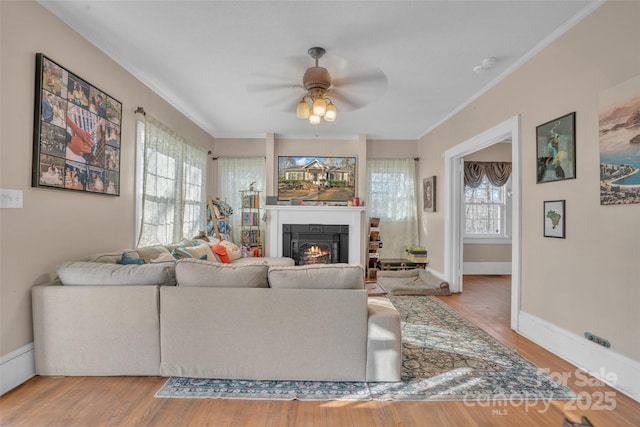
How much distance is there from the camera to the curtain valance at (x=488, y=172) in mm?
6230

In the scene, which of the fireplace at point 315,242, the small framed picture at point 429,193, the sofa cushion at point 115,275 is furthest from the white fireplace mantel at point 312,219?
the sofa cushion at point 115,275

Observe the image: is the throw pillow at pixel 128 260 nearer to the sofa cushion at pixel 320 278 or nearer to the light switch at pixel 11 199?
the light switch at pixel 11 199

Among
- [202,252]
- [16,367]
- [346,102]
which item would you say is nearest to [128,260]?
[16,367]

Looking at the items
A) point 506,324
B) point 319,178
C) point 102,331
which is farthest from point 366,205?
point 102,331

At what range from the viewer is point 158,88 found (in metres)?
3.79

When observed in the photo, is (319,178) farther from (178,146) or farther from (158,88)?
(158,88)

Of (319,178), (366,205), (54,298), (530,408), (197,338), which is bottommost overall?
(530,408)

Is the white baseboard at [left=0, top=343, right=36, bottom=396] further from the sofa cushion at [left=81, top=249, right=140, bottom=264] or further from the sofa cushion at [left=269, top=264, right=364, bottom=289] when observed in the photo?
the sofa cushion at [left=269, top=264, right=364, bottom=289]

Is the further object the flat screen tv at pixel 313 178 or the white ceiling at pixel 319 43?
the flat screen tv at pixel 313 178

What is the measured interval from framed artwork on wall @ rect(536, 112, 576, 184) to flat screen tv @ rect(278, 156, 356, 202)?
348 cm

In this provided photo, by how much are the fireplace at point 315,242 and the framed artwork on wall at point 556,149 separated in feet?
11.1

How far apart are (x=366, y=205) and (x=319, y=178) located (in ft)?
3.41

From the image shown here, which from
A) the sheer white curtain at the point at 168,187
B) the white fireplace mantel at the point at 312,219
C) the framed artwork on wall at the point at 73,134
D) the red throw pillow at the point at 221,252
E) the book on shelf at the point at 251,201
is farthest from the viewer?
the book on shelf at the point at 251,201

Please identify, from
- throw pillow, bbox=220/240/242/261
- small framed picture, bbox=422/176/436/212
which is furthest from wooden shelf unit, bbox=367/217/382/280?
throw pillow, bbox=220/240/242/261
